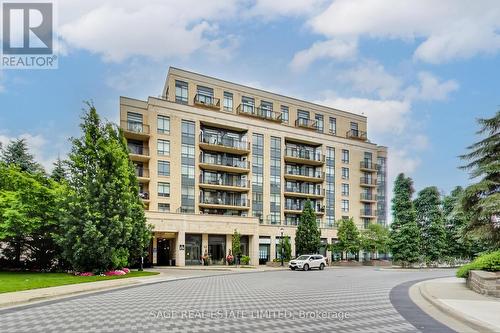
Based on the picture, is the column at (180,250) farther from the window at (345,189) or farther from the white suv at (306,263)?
the window at (345,189)

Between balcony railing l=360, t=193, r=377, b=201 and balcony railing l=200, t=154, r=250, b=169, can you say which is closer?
balcony railing l=200, t=154, r=250, b=169

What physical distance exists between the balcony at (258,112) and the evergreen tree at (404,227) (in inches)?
800

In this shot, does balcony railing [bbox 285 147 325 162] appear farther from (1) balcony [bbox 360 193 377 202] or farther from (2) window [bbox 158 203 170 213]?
(2) window [bbox 158 203 170 213]

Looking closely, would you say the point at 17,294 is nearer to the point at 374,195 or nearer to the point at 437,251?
the point at 437,251

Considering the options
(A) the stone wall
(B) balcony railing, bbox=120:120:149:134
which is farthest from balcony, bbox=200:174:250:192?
(A) the stone wall

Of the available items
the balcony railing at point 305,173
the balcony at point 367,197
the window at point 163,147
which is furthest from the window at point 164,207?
the balcony at point 367,197

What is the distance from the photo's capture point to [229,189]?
179ft

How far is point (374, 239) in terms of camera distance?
56.3m

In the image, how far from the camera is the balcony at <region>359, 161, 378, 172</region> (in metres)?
68.7

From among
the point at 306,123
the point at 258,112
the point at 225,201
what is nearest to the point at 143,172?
the point at 225,201

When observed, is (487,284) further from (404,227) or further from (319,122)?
(319,122)

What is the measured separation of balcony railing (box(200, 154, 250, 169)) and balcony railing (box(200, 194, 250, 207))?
450 cm

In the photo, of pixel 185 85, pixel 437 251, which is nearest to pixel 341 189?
pixel 437 251

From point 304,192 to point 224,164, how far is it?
569 inches
